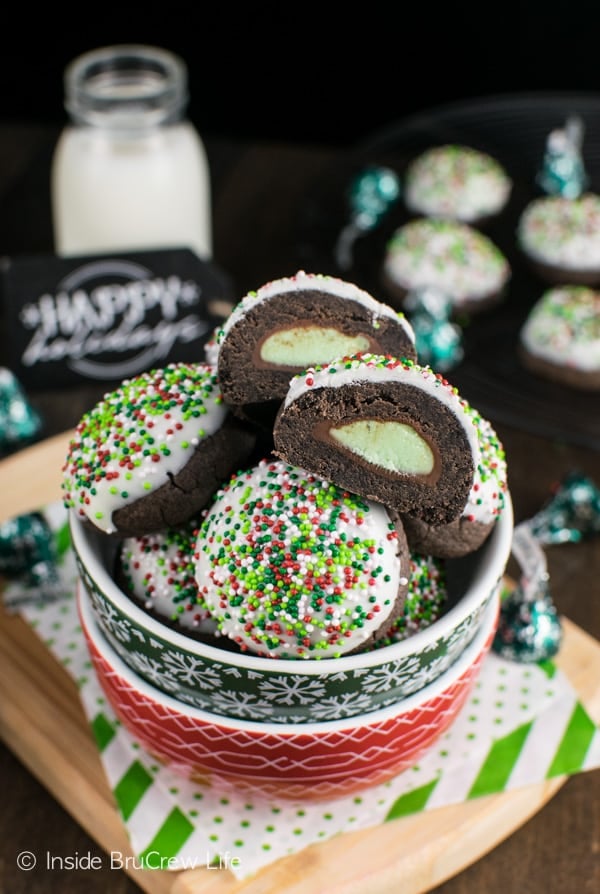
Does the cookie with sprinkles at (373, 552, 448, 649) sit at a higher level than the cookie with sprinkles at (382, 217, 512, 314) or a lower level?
higher

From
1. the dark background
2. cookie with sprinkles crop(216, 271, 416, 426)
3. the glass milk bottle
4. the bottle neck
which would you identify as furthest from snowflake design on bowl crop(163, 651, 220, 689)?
the dark background

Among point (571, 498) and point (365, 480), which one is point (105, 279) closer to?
point (571, 498)

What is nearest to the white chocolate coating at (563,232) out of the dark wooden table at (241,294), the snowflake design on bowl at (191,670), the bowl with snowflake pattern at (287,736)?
the dark wooden table at (241,294)

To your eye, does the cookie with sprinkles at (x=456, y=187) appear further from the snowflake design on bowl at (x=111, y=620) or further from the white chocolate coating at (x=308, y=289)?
the snowflake design on bowl at (x=111, y=620)

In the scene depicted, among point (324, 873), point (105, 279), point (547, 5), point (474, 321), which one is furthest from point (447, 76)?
point (324, 873)

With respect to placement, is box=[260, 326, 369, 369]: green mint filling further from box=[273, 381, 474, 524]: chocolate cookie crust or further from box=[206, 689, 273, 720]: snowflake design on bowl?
box=[206, 689, 273, 720]: snowflake design on bowl

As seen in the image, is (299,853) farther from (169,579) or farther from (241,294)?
(241,294)

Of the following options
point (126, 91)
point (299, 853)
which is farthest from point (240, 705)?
point (126, 91)
